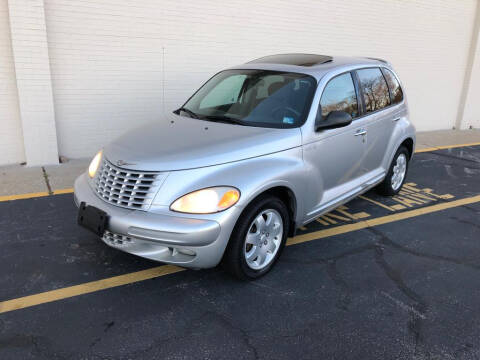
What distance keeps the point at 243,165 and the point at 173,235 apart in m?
0.80

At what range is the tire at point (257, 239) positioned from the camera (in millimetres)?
3324

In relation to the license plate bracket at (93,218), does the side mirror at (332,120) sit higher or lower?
higher

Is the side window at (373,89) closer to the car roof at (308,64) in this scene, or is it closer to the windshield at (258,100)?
the car roof at (308,64)

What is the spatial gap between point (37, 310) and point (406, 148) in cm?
493

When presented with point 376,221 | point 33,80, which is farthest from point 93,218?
point 33,80

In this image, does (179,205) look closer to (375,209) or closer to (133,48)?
(375,209)

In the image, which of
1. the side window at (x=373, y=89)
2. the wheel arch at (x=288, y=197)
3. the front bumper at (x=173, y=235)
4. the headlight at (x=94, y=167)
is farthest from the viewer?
the side window at (x=373, y=89)

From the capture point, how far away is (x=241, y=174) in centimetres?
332

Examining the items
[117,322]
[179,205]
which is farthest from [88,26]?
[117,322]

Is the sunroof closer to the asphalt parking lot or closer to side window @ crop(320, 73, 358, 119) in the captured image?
side window @ crop(320, 73, 358, 119)

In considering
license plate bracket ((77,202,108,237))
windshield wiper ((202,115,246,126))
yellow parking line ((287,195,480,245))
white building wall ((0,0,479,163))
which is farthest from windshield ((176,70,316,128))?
white building wall ((0,0,479,163))

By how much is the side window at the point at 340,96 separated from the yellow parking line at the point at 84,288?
83.0 inches


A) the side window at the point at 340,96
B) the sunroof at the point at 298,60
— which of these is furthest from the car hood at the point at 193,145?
the sunroof at the point at 298,60

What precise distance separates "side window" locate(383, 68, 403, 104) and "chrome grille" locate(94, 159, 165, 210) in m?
3.58
